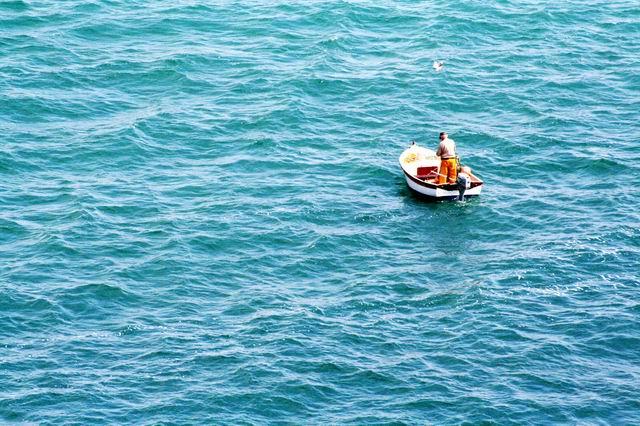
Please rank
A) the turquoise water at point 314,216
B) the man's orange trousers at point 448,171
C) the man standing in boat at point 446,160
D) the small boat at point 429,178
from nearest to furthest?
the turquoise water at point 314,216 → the small boat at point 429,178 → the man standing in boat at point 446,160 → the man's orange trousers at point 448,171

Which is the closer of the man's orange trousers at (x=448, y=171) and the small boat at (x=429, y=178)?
the small boat at (x=429, y=178)

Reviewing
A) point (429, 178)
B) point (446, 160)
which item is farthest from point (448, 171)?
point (429, 178)

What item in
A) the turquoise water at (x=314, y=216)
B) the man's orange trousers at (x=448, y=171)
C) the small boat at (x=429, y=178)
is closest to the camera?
the turquoise water at (x=314, y=216)

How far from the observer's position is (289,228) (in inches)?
2143

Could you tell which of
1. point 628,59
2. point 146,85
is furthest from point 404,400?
point 628,59

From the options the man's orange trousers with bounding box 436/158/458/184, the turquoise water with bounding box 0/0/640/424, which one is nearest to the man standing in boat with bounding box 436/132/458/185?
the man's orange trousers with bounding box 436/158/458/184

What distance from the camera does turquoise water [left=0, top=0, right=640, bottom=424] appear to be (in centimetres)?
4319

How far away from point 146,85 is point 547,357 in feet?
107

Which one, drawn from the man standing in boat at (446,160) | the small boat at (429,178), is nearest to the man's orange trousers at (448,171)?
the man standing in boat at (446,160)

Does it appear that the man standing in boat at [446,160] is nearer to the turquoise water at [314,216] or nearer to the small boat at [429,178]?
the small boat at [429,178]

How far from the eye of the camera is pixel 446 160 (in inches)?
2265

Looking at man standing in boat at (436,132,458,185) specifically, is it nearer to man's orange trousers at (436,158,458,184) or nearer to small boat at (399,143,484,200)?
man's orange trousers at (436,158,458,184)

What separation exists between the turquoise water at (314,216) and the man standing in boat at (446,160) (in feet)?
4.72

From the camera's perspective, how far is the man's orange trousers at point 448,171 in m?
57.6
